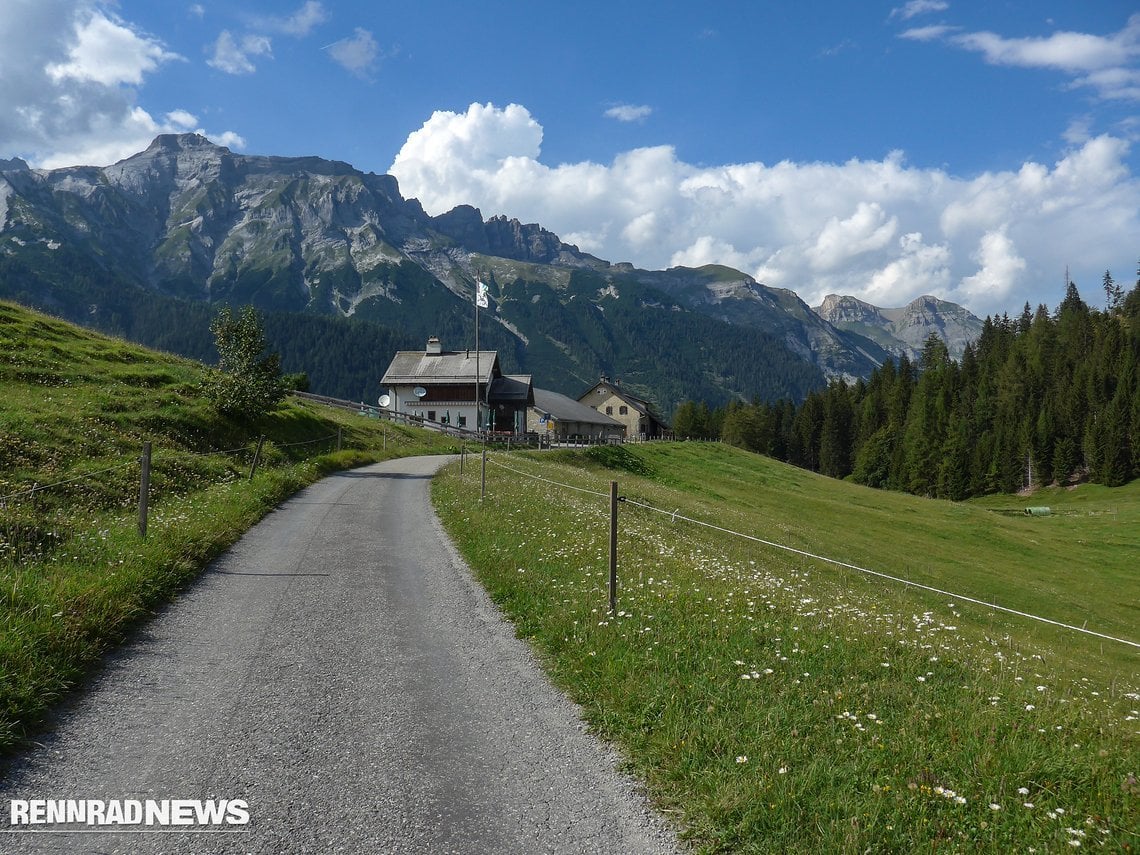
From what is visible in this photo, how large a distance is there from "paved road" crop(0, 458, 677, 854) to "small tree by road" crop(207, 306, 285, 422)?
2593cm

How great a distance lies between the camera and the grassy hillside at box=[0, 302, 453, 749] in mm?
8484

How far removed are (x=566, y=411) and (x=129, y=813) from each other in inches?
4414

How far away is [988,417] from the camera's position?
13275 cm

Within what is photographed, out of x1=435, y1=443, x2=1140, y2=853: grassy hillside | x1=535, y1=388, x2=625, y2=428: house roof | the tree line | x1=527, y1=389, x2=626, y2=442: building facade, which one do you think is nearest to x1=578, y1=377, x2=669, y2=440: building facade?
x1=527, y1=389, x2=626, y2=442: building facade

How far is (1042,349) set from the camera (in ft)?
465

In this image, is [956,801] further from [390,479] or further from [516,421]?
[516,421]

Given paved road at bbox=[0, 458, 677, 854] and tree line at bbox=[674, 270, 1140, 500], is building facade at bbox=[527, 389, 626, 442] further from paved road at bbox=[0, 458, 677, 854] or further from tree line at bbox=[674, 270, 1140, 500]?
paved road at bbox=[0, 458, 677, 854]

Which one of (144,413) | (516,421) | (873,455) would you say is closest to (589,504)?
(144,413)

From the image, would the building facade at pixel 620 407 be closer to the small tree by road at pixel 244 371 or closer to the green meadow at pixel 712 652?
the small tree by road at pixel 244 371

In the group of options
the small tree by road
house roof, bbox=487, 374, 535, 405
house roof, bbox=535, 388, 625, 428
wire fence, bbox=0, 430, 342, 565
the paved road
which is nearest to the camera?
the paved road

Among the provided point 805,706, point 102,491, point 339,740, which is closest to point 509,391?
point 102,491

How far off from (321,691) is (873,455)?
14538 centimetres

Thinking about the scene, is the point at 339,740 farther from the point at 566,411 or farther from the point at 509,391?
the point at 566,411

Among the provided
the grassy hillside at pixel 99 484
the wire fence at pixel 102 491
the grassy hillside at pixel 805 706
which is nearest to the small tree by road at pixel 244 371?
the grassy hillside at pixel 99 484
